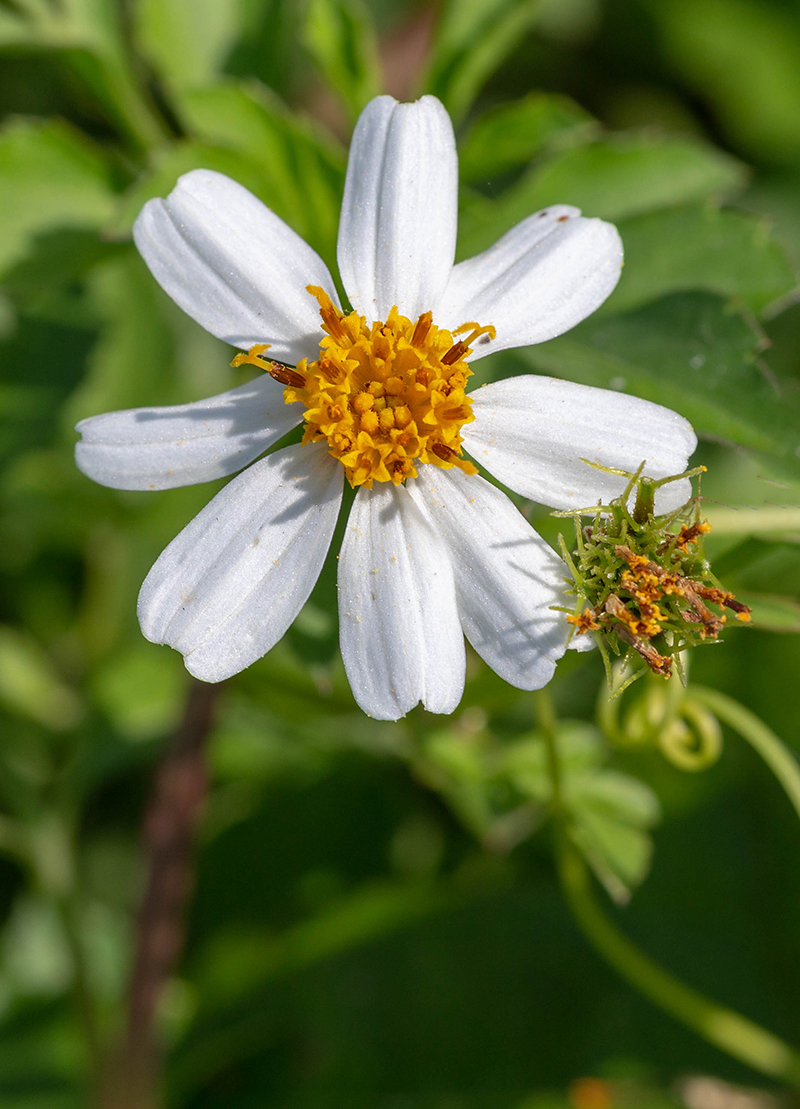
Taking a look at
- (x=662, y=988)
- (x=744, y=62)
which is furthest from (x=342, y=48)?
(x=744, y=62)

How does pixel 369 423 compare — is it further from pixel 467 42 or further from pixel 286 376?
pixel 467 42

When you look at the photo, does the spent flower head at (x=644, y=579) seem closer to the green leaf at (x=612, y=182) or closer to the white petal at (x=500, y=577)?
the white petal at (x=500, y=577)

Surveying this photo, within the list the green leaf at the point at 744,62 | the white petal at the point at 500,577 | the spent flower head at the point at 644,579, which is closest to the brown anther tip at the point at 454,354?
the white petal at the point at 500,577

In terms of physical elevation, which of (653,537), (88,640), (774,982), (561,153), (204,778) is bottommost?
(774,982)

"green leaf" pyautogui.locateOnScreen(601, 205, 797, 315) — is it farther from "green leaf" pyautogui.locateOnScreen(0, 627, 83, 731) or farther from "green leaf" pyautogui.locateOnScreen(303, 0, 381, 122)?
"green leaf" pyautogui.locateOnScreen(0, 627, 83, 731)

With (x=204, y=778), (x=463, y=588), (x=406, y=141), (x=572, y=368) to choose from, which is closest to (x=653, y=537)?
(x=463, y=588)

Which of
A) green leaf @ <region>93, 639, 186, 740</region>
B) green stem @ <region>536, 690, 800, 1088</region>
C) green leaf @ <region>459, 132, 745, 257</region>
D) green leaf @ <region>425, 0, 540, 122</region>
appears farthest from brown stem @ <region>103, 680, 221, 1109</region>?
green leaf @ <region>425, 0, 540, 122</region>

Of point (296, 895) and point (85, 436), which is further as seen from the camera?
point (296, 895)

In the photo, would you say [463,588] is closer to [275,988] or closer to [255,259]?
[255,259]
